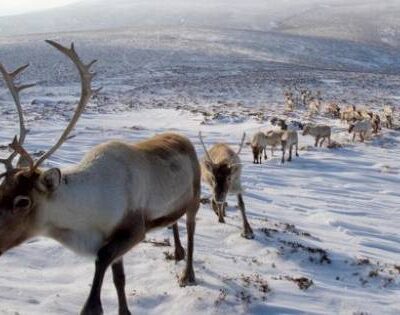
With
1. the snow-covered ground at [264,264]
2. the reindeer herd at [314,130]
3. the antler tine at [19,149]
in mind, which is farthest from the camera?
the reindeer herd at [314,130]

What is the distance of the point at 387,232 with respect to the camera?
36.1ft

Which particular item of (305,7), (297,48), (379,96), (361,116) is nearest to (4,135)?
(361,116)

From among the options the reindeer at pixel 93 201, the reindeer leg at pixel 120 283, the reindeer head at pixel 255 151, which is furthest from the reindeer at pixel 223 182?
the reindeer head at pixel 255 151

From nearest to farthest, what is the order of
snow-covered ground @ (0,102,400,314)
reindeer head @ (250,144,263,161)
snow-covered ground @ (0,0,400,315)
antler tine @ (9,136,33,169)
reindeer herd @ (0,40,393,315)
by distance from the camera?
reindeer herd @ (0,40,393,315) < antler tine @ (9,136,33,169) < snow-covered ground @ (0,102,400,314) < snow-covered ground @ (0,0,400,315) < reindeer head @ (250,144,263,161)

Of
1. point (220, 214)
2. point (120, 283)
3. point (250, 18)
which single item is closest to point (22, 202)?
point (120, 283)

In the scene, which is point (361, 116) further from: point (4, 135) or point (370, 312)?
point (370, 312)

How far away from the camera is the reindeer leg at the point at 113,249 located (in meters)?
5.17

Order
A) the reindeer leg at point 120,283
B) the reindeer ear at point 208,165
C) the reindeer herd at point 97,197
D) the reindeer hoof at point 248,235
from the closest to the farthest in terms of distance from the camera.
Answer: the reindeer herd at point 97,197 → the reindeer leg at point 120,283 → the reindeer hoof at point 248,235 → the reindeer ear at point 208,165

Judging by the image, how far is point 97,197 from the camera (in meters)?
5.32

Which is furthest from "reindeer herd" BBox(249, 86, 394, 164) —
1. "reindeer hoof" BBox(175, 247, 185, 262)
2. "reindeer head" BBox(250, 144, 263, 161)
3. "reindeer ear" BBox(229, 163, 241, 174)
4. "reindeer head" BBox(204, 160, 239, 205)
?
"reindeer hoof" BBox(175, 247, 185, 262)

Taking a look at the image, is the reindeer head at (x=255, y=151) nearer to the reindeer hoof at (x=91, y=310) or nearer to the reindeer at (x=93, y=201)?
the reindeer at (x=93, y=201)

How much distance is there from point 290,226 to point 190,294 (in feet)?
13.5

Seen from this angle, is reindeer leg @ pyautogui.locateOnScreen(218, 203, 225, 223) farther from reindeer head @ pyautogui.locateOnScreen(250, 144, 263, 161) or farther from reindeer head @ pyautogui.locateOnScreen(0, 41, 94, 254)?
reindeer head @ pyautogui.locateOnScreen(250, 144, 263, 161)

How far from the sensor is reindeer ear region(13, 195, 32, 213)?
189 inches
